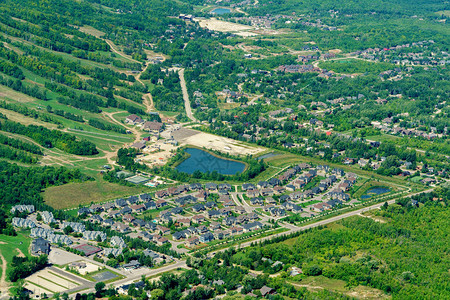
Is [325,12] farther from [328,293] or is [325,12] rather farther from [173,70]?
[328,293]

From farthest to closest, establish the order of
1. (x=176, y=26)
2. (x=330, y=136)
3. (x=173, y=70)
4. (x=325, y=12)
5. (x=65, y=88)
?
(x=325, y=12)
(x=176, y=26)
(x=173, y=70)
(x=65, y=88)
(x=330, y=136)

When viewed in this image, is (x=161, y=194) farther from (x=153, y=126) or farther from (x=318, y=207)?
(x=153, y=126)

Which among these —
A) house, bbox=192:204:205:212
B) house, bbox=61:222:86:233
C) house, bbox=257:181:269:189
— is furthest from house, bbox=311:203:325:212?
house, bbox=61:222:86:233

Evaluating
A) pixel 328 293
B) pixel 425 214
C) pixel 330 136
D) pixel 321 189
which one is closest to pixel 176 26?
pixel 330 136

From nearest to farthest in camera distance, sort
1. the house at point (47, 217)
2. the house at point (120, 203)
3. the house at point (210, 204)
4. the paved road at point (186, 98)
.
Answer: the house at point (47, 217) < the house at point (120, 203) < the house at point (210, 204) < the paved road at point (186, 98)

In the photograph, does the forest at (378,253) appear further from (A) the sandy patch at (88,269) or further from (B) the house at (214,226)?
(A) the sandy patch at (88,269)

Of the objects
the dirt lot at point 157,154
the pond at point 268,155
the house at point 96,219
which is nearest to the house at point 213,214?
the house at point 96,219

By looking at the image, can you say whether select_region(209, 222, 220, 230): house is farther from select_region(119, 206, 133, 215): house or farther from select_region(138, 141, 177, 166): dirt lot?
select_region(138, 141, 177, 166): dirt lot
